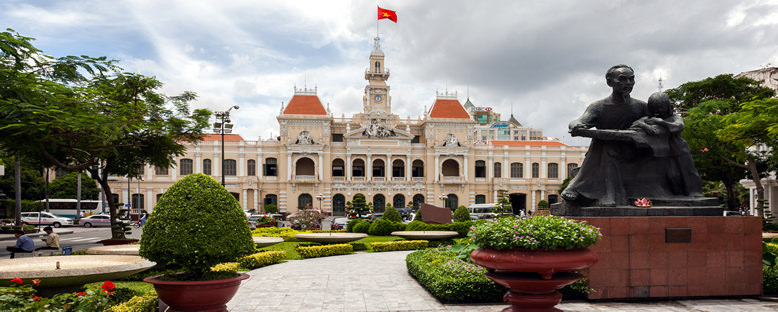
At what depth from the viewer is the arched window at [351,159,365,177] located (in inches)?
2298

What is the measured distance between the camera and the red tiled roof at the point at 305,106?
182 ft

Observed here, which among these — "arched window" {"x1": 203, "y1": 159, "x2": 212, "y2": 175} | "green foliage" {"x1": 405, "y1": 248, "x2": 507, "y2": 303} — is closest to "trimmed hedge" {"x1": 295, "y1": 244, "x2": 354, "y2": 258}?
"green foliage" {"x1": 405, "y1": 248, "x2": 507, "y2": 303}

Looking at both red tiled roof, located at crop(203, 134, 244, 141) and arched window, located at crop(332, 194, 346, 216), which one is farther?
red tiled roof, located at crop(203, 134, 244, 141)

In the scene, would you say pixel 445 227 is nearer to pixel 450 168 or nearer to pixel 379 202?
pixel 379 202

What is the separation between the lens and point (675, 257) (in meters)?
7.96

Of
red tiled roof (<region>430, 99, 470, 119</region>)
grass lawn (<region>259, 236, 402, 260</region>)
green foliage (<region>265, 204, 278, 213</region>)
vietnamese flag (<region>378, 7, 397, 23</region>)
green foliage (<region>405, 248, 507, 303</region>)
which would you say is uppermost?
vietnamese flag (<region>378, 7, 397, 23</region>)

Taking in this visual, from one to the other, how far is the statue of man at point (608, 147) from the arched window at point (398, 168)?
49.4 meters

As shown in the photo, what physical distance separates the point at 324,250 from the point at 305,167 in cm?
4205

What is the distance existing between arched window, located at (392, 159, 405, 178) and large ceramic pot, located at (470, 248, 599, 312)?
172 feet

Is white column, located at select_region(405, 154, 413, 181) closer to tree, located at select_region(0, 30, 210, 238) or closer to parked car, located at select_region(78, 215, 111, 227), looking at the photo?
parked car, located at select_region(78, 215, 111, 227)

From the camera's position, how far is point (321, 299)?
28.6 feet

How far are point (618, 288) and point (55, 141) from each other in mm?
13599

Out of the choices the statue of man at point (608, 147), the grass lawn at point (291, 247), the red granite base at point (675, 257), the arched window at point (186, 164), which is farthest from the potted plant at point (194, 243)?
the arched window at point (186, 164)

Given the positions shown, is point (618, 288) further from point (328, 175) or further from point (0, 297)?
point (328, 175)
